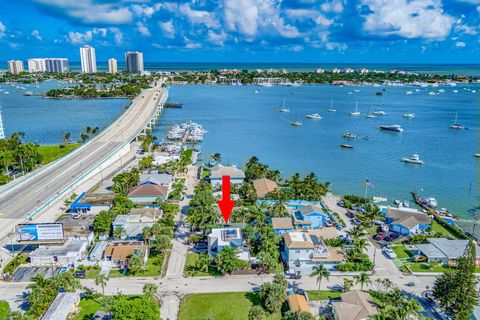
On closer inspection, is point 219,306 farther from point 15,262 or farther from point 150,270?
point 15,262

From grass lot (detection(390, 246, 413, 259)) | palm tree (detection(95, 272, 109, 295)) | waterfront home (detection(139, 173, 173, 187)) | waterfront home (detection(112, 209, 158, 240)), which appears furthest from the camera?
waterfront home (detection(139, 173, 173, 187))

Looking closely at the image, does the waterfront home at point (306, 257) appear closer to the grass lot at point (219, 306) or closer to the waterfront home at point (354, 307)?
the waterfront home at point (354, 307)

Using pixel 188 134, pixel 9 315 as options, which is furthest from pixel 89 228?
pixel 188 134

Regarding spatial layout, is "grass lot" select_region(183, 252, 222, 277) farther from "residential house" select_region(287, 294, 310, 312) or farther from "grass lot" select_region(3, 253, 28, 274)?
"grass lot" select_region(3, 253, 28, 274)

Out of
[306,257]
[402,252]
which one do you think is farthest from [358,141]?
[306,257]

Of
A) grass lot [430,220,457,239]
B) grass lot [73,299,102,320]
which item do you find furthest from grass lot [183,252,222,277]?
grass lot [430,220,457,239]

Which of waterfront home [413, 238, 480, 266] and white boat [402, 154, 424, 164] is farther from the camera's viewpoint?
white boat [402, 154, 424, 164]
